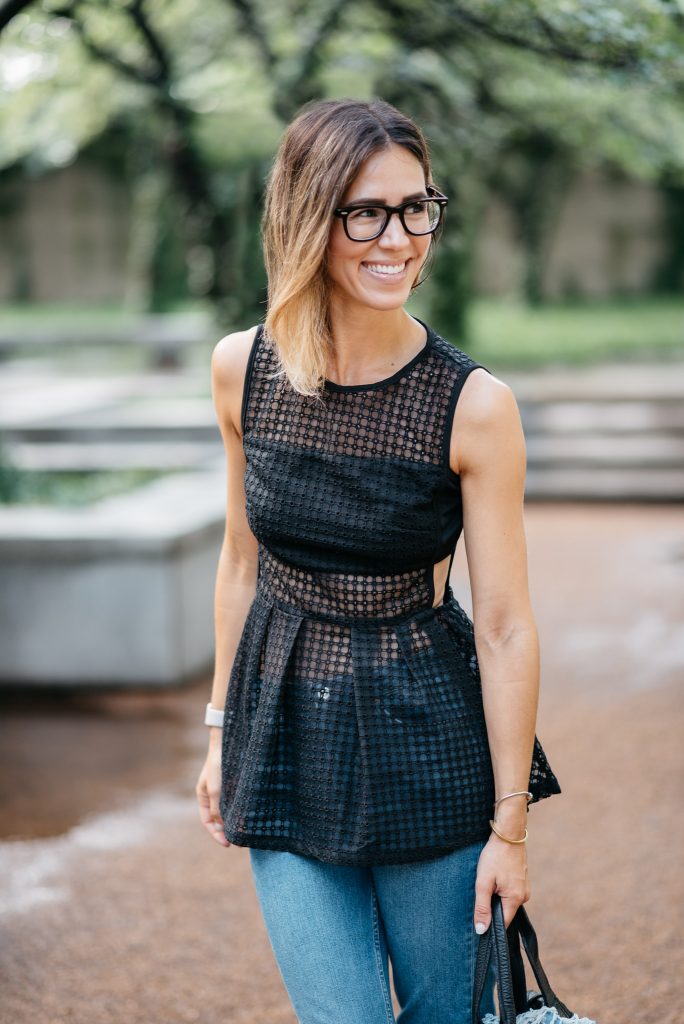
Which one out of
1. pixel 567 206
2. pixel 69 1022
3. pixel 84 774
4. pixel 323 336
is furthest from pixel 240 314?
pixel 567 206

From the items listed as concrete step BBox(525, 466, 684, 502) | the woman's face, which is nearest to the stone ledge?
the woman's face

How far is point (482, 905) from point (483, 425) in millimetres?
728

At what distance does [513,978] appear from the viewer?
5.91 feet

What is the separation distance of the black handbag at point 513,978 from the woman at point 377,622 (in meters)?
0.03

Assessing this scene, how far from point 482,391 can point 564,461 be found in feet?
30.4

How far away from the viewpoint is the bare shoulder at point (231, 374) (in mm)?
2021

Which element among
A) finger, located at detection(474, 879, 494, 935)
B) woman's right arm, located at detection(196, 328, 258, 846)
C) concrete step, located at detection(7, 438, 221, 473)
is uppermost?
woman's right arm, located at detection(196, 328, 258, 846)

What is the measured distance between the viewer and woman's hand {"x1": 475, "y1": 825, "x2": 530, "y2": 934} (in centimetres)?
184

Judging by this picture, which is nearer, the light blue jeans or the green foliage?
the light blue jeans

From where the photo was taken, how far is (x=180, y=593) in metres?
5.76

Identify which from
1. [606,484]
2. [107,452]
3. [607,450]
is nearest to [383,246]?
[606,484]

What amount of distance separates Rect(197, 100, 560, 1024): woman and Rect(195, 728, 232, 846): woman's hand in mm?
191

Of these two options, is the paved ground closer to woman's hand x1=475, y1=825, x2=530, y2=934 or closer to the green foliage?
woman's hand x1=475, y1=825, x2=530, y2=934

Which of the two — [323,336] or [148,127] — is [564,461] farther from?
[323,336]
